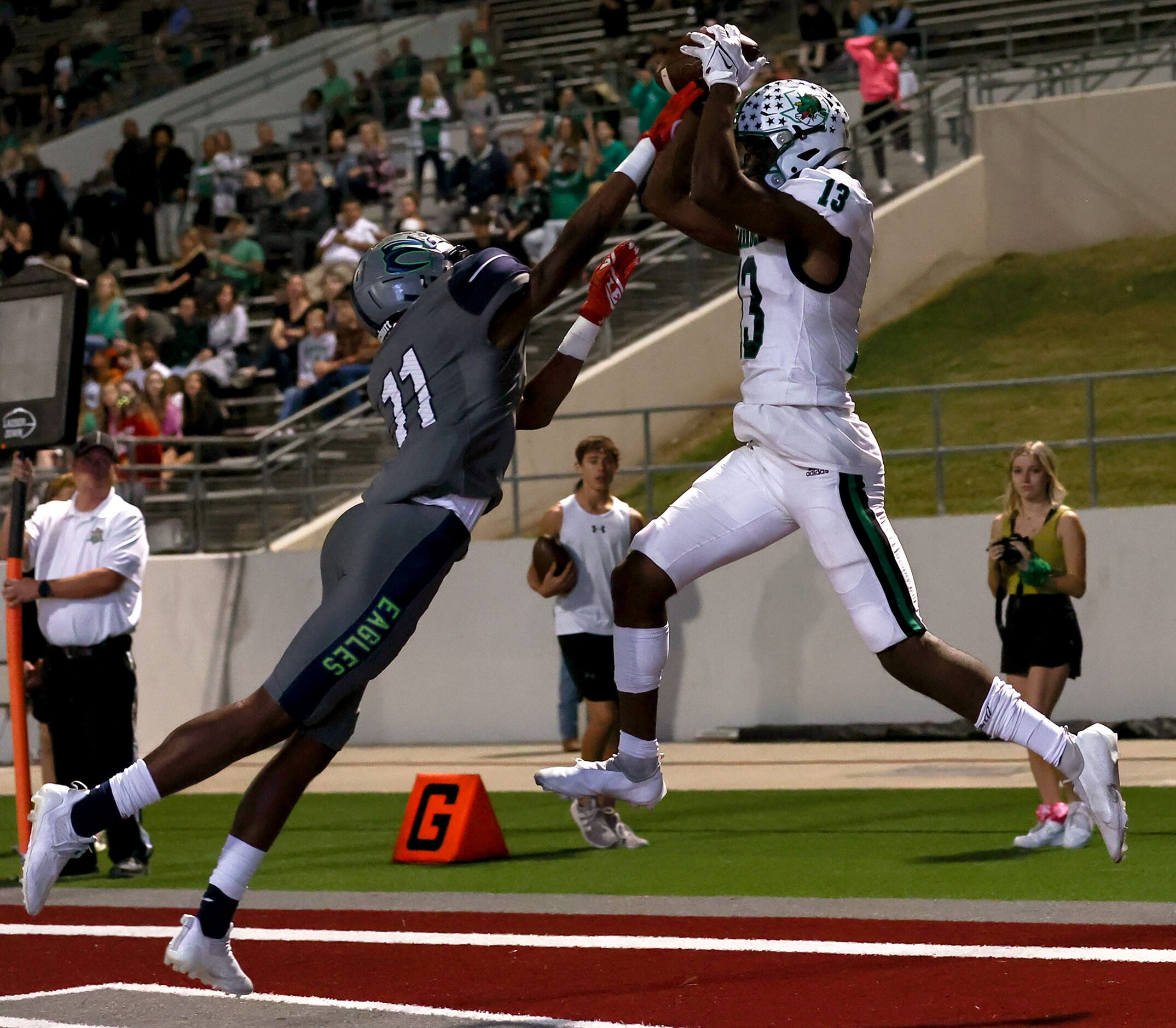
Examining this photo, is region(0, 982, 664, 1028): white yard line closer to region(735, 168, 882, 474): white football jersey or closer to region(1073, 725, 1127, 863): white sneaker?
region(1073, 725, 1127, 863): white sneaker

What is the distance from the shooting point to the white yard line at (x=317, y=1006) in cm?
536

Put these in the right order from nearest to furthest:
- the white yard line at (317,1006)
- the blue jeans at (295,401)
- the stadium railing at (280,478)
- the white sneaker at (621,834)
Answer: the white yard line at (317,1006) → the white sneaker at (621,834) → the stadium railing at (280,478) → the blue jeans at (295,401)

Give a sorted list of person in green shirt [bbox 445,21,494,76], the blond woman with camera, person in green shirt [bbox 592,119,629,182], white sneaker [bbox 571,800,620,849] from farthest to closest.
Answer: person in green shirt [bbox 445,21,494,76], person in green shirt [bbox 592,119,629,182], the blond woman with camera, white sneaker [bbox 571,800,620,849]

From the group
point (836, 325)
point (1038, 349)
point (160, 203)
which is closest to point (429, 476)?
point (836, 325)

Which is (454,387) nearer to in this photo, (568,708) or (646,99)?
(568,708)

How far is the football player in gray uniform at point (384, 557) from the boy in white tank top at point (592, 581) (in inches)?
161

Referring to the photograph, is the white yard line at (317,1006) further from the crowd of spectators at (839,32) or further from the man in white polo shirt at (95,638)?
the crowd of spectators at (839,32)

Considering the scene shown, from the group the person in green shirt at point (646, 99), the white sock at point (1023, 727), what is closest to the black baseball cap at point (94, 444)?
the white sock at point (1023, 727)

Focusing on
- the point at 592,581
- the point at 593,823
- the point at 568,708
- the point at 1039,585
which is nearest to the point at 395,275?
the point at 593,823

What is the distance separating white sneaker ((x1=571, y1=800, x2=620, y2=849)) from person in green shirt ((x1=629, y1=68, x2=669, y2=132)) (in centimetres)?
1205

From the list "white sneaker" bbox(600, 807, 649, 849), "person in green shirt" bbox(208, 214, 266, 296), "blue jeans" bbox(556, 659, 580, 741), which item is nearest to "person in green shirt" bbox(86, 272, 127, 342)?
"person in green shirt" bbox(208, 214, 266, 296)

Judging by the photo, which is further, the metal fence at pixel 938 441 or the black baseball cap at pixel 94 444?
the metal fence at pixel 938 441

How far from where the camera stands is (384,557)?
5551 millimetres

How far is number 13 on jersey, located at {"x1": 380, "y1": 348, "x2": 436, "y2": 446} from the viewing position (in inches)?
226
